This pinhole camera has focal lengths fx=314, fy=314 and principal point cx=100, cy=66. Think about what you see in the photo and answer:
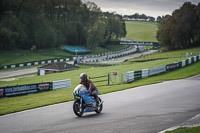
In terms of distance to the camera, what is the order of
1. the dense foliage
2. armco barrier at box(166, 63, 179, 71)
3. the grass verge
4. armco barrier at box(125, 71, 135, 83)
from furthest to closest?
the dense foliage, armco barrier at box(166, 63, 179, 71), armco barrier at box(125, 71, 135, 83), the grass verge

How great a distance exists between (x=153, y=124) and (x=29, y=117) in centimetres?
548

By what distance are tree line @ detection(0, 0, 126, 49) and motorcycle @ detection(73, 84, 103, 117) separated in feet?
237

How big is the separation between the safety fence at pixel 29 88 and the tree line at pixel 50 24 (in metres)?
53.4

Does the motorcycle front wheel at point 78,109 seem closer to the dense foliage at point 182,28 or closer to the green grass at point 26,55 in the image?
the green grass at point 26,55

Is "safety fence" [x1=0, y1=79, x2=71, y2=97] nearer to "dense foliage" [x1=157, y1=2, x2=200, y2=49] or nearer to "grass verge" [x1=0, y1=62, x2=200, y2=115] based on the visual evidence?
"grass verge" [x1=0, y1=62, x2=200, y2=115]

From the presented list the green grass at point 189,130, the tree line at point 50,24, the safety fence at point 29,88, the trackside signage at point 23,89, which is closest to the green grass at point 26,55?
the tree line at point 50,24

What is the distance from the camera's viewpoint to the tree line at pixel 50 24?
87.9 metres

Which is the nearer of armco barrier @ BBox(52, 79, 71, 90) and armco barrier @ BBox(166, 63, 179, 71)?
armco barrier @ BBox(52, 79, 71, 90)

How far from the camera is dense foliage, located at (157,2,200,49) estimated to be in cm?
9062

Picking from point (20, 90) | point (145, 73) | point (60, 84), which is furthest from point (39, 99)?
point (145, 73)

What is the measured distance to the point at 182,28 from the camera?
9050cm

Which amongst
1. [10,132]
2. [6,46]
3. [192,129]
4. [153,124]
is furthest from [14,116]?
[6,46]

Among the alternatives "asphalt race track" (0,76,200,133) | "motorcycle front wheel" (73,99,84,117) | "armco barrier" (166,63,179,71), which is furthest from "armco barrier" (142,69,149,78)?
"motorcycle front wheel" (73,99,84,117)

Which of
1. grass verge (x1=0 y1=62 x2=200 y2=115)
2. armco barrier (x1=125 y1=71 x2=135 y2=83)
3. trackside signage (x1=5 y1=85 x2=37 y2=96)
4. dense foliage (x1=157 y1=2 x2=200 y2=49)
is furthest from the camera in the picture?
dense foliage (x1=157 y1=2 x2=200 y2=49)
